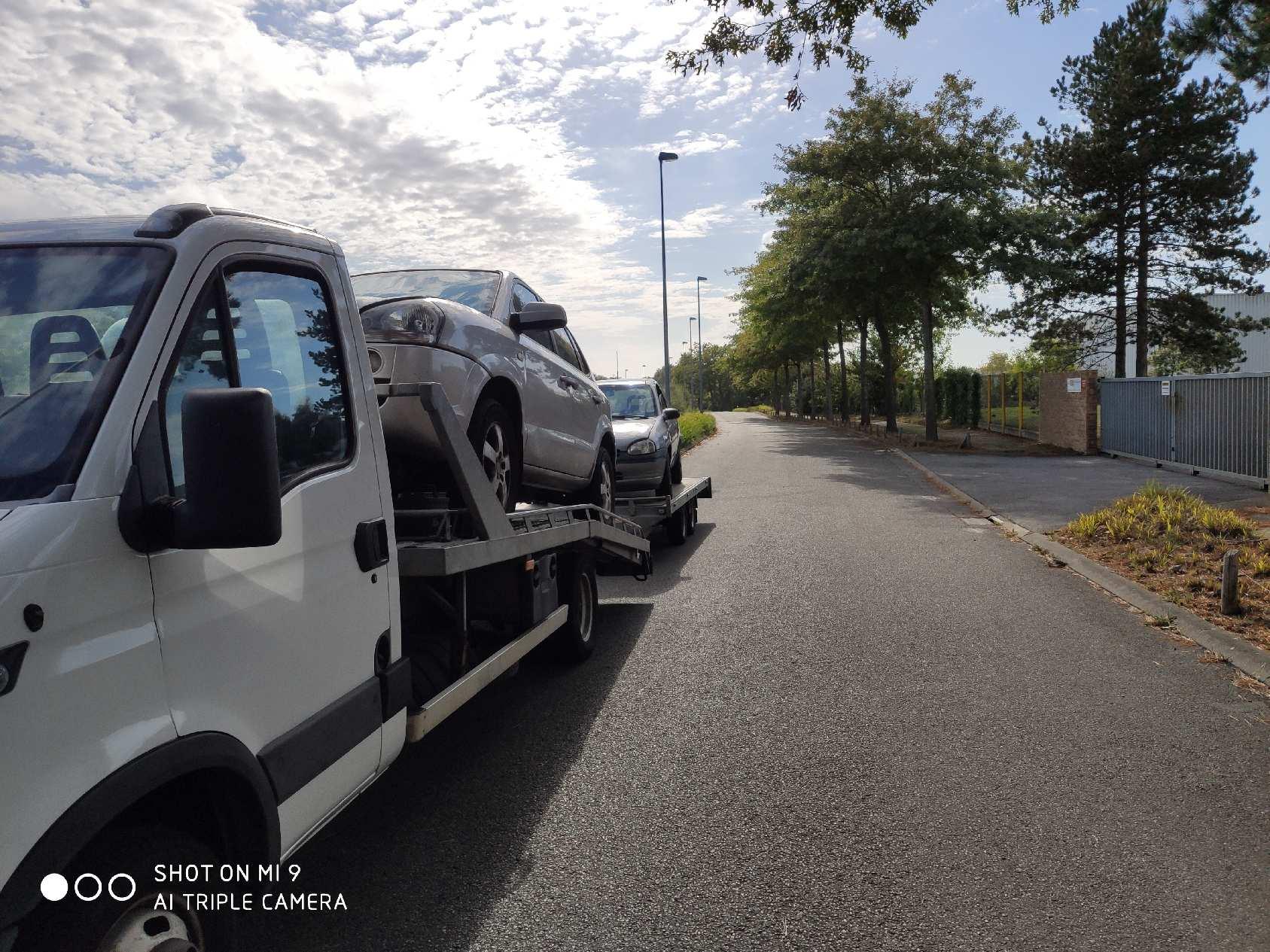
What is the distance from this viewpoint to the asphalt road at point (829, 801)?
3.32 metres

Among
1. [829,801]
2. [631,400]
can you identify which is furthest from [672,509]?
[829,801]

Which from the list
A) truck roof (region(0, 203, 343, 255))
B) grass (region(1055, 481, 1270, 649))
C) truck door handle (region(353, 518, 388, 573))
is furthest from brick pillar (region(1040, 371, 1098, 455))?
truck roof (region(0, 203, 343, 255))

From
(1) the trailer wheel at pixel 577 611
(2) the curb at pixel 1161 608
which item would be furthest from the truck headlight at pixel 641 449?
(1) the trailer wheel at pixel 577 611

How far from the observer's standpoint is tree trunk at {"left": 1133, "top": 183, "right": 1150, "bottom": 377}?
3109 centimetres

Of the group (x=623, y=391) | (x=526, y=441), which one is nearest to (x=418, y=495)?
(x=526, y=441)

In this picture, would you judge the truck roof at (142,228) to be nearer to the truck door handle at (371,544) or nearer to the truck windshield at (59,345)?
the truck windshield at (59,345)

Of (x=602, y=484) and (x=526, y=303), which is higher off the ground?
(x=526, y=303)

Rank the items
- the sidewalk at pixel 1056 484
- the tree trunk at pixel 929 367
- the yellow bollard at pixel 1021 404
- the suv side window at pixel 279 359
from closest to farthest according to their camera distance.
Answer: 1. the suv side window at pixel 279 359
2. the sidewalk at pixel 1056 484
3. the tree trunk at pixel 929 367
4. the yellow bollard at pixel 1021 404

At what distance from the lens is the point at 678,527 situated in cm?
1165

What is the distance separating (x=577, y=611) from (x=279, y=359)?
3.69 m

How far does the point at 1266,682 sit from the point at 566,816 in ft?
14.0

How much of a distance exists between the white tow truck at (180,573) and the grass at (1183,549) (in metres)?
6.13

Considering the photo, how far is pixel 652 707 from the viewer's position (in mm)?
5629

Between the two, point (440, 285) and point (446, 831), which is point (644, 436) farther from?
point (446, 831)
